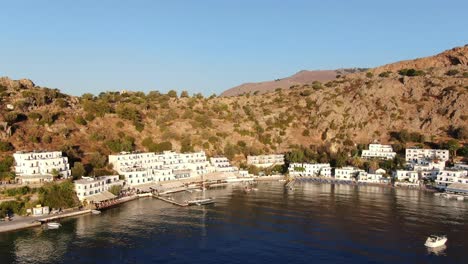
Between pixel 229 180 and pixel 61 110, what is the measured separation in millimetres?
52379

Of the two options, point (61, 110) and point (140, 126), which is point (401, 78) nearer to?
point (140, 126)

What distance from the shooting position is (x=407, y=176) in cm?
11138

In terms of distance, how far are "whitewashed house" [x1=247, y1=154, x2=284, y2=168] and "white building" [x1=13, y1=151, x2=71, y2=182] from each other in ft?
190

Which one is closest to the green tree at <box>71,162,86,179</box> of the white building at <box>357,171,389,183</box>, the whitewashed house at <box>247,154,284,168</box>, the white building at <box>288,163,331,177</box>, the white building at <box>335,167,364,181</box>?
the whitewashed house at <box>247,154,284,168</box>

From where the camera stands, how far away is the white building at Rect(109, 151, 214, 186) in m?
99.2

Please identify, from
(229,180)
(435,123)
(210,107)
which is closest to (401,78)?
(435,123)

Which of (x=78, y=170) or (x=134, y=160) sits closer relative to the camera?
(x=78, y=170)

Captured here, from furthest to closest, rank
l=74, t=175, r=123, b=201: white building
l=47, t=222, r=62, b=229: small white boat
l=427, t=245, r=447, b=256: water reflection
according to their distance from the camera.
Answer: l=74, t=175, r=123, b=201: white building → l=47, t=222, r=62, b=229: small white boat → l=427, t=245, r=447, b=256: water reflection

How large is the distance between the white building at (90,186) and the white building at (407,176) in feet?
246

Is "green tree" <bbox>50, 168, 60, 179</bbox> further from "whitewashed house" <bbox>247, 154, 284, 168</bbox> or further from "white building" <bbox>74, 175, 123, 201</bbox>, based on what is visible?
"whitewashed house" <bbox>247, 154, 284, 168</bbox>

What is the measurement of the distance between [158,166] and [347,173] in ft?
176

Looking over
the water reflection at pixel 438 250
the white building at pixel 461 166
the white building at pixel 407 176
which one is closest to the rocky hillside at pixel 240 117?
the white building at pixel 461 166

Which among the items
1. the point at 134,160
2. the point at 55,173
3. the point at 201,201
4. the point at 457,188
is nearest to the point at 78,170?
the point at 55,173

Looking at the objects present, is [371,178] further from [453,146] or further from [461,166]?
[453,146]
